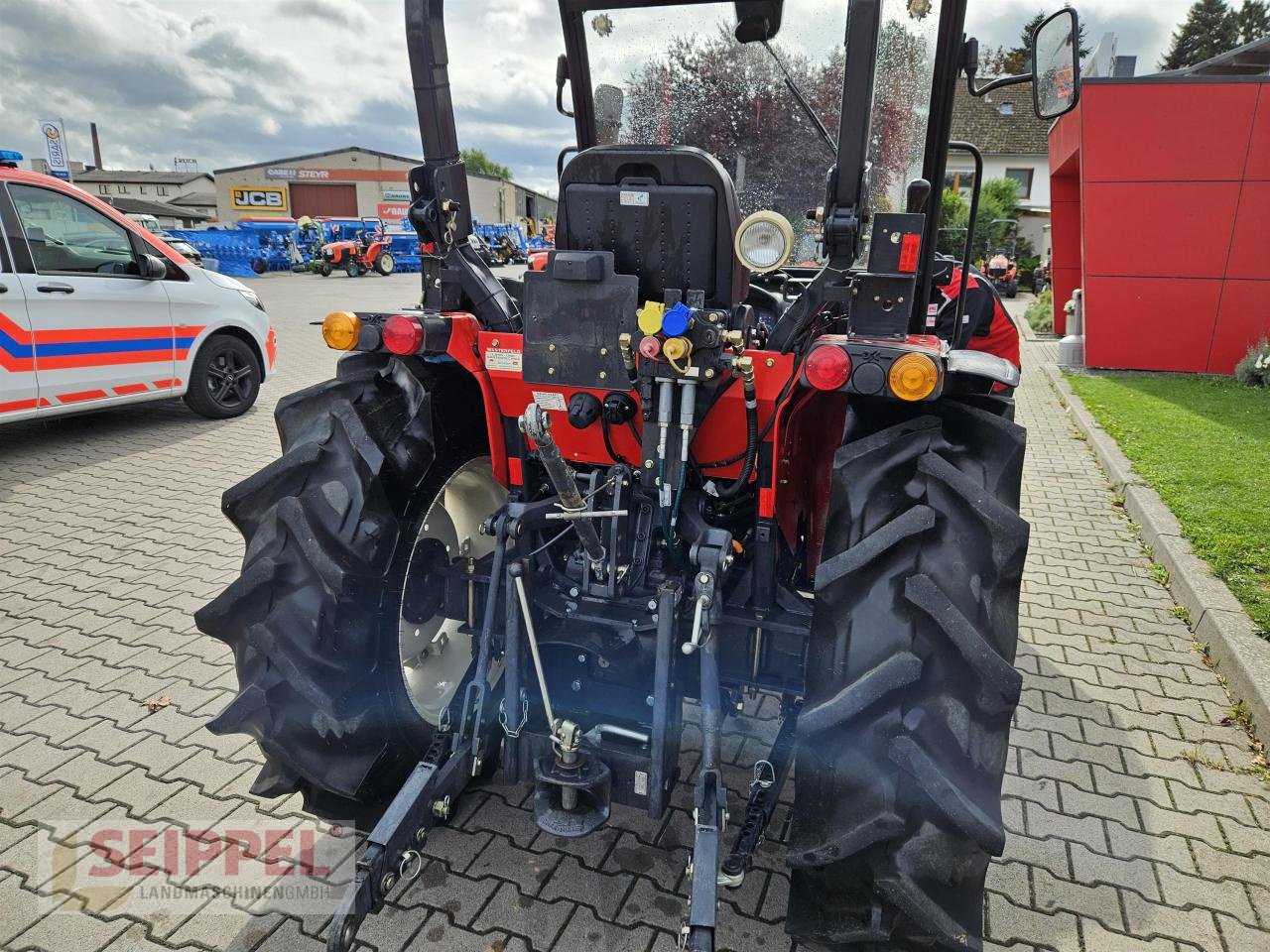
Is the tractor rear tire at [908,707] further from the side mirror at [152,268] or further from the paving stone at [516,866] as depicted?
the side mirror at [152,268]

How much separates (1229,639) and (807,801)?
121 inches

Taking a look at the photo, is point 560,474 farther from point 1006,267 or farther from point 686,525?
point 1006,267

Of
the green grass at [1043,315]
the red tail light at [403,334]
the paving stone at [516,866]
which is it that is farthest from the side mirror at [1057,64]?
the green grass at [1043,315]

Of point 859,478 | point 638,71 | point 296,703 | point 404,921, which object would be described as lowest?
point 404,921

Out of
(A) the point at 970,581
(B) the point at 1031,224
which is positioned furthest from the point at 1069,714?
(B) the point at 1031,224

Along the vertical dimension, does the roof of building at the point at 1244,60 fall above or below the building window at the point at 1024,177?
below

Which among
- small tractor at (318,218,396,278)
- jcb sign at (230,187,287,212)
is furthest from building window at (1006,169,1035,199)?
jcb sign at (230,187,287,212)

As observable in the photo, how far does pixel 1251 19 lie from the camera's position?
47.6m

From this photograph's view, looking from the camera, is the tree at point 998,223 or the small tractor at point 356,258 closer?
the tree at point 998,223

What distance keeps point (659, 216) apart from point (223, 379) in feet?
23.9

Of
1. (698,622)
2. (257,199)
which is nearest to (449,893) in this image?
(698,622)

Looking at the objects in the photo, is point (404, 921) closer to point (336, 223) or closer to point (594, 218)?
point (594, 218)

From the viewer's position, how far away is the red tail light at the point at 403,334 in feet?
8.64

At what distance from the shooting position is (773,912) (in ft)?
8.48
